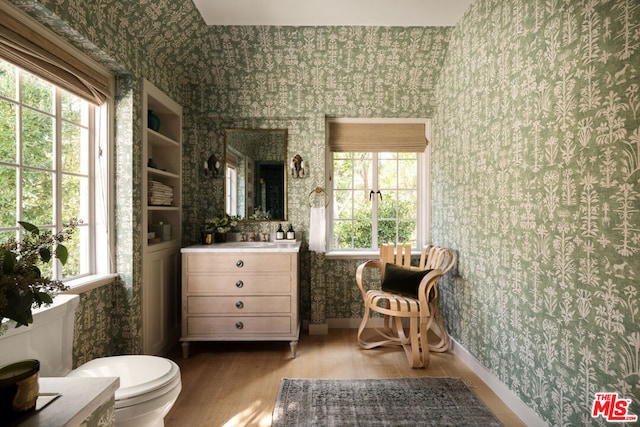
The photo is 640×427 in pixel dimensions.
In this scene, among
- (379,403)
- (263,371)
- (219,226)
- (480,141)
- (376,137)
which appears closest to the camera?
(379,403)

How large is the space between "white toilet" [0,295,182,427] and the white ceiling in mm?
2445

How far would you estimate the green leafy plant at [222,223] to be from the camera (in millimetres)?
3490

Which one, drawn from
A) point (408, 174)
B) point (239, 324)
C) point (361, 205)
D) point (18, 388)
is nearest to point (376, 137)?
point (408, 174)

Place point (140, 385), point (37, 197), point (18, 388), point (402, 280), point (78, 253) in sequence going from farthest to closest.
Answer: point (402, 280) < point (78, 253) < point (37, 197) < point (140, 385) < point (18, 388)

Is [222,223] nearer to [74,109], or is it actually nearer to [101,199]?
[101,199]

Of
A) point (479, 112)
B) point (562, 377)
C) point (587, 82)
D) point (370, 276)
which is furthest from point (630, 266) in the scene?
point (370, 276)

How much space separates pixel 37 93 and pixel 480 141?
2.87m

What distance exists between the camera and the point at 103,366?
5.44ft

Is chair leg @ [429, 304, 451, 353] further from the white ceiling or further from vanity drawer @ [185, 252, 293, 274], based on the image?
the white ceiling

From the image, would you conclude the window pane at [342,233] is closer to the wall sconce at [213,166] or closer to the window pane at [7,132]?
the wall sconce at [213,166]

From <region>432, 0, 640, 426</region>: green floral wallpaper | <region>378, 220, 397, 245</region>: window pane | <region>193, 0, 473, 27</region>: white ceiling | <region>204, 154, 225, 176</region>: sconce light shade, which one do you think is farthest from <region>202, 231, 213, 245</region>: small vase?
<region>432, 0, 640, 426</region>: green floral wallpaper

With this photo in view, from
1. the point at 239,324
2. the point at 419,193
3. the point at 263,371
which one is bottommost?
the point at 263,371

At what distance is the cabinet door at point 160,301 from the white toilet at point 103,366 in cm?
104

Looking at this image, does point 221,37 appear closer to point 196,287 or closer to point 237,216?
point 237,216
